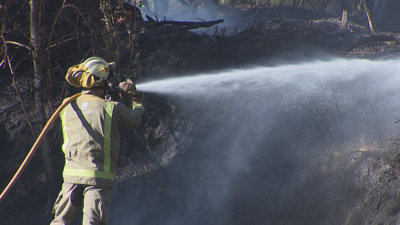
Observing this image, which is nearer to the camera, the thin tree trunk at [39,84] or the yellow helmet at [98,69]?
the yellow helmet at [98,69]

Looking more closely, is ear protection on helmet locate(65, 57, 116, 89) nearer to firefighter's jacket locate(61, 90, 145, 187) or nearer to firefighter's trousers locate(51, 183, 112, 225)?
firefighter's jacket locate(61, 90, 145, 187)

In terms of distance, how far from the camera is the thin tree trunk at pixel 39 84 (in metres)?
4.04

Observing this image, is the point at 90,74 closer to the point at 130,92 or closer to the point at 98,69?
the point at 98,69

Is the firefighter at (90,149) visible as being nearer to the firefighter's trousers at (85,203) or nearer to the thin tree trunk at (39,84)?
the firefighter's trousers at (85,203)

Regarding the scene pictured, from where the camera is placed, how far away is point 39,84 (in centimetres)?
430

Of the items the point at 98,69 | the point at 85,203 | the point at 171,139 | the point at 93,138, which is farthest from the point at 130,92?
the point at 171,139

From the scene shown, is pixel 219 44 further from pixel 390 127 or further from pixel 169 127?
pixel 390 127

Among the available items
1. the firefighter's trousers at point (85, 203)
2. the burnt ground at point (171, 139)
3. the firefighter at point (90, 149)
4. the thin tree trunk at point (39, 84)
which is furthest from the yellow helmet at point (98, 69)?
the burnt ground at point (171, 139)

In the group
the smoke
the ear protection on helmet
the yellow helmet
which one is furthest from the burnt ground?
the yellow helmet

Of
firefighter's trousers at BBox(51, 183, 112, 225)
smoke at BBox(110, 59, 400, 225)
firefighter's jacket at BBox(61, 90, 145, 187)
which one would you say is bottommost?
smoke at BBox(110, 59, 400, 225)

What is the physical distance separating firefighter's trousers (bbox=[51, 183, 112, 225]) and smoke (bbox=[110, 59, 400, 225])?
2.18m

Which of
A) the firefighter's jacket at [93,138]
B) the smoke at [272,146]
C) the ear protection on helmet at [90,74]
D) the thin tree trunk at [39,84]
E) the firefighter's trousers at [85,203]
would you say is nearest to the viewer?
the firefighter's trousers at [85,203]

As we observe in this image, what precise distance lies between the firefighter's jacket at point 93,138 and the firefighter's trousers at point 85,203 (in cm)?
7

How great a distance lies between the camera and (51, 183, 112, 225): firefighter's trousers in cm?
269
